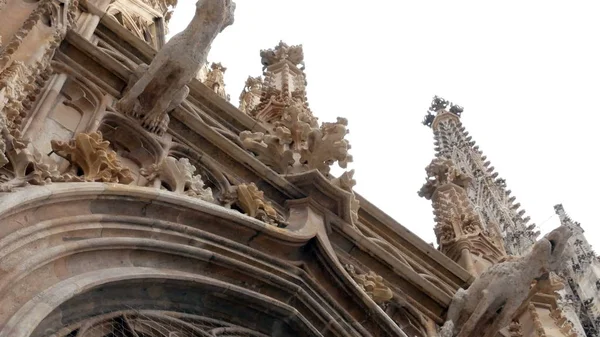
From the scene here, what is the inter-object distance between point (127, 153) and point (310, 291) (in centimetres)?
176

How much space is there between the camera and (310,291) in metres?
6.90

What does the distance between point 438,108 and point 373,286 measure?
30.5 metres

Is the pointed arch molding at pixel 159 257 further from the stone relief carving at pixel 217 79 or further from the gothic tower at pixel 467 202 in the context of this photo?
the stone relief carving at pixel 217 79

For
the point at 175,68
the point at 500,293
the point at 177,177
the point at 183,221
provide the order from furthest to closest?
the point at 500,293
the point at 175,68
the point at 177,177
the point at 183,221

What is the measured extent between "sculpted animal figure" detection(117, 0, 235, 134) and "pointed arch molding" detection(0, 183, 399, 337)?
1.20 metres

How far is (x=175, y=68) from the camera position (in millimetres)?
7105

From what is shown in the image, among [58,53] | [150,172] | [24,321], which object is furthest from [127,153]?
[24,321]

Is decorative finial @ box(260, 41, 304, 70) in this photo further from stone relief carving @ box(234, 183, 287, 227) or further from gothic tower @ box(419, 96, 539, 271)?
stone relief carving @ box(234, 183, 287, 227)

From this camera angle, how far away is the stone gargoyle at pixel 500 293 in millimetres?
7812

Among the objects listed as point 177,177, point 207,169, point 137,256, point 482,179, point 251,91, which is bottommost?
point 137,256

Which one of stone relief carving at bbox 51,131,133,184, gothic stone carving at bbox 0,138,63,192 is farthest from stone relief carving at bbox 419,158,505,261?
gothic stone carving at bbox 0,138,63,192

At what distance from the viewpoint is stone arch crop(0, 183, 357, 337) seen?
4.91m

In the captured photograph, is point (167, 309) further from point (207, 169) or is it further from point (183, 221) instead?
point (207, 169)

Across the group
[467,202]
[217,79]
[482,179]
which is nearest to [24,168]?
[467,202]
